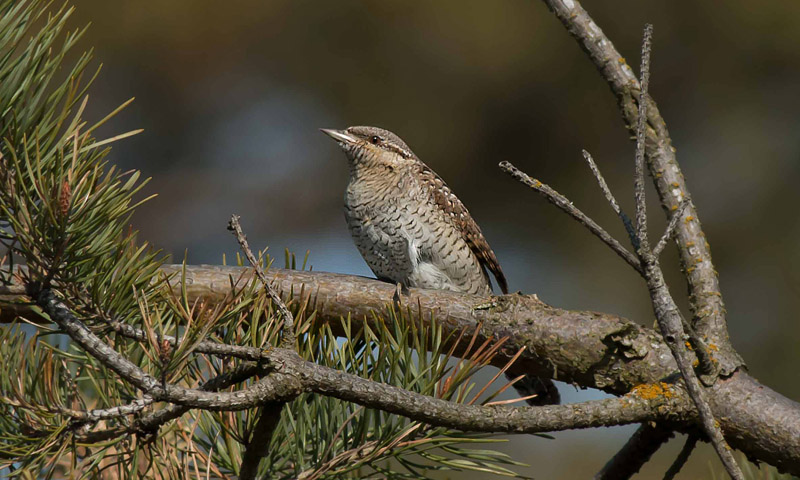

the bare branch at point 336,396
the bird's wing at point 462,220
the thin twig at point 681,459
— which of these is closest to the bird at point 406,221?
the bird's wing at point 462,220

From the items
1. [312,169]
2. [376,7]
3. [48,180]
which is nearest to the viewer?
[48,180]

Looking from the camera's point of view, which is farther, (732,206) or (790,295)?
(732,206)

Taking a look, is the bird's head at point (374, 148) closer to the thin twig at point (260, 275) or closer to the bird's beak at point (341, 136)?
the bird's beak at point (341, 136)

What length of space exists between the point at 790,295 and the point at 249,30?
6.47ft

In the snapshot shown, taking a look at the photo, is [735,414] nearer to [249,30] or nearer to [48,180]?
[48,180]

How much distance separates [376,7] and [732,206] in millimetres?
1355

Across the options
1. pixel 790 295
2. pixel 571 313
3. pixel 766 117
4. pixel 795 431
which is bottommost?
pixel 795 431

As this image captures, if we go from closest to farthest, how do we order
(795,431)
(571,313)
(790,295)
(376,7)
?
(795,431), (571,313), (790,295), (376,7)

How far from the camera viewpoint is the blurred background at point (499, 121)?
234 centimetres

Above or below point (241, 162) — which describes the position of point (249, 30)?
above

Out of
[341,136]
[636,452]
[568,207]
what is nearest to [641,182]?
[568,207]

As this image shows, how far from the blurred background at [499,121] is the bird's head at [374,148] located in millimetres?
207

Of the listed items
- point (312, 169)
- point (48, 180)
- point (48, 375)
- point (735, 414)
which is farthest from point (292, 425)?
point (312, 169)

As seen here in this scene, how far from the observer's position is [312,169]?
9.39ft
